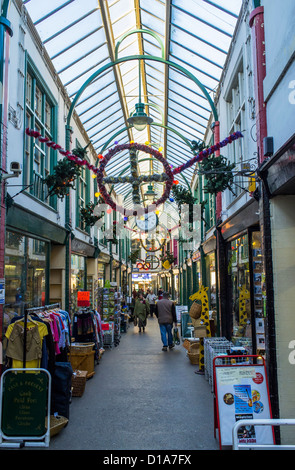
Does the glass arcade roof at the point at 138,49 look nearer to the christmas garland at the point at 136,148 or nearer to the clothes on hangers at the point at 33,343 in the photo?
the christmas garland at the point at 136,148

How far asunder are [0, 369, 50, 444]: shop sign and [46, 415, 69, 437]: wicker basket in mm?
99

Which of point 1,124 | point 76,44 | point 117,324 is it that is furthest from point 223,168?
point 117,324

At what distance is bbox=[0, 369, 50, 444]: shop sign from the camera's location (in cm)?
483

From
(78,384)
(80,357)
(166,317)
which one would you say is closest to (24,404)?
(78,384)

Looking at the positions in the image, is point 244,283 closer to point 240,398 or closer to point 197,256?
point 240,398

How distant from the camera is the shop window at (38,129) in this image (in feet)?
27.7

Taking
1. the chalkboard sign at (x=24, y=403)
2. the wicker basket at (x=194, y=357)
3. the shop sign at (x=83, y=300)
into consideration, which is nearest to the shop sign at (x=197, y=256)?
the shop sign at (x=83, y=300)

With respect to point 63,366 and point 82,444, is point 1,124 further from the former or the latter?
point 82,444

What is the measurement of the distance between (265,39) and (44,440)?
5.97 metres

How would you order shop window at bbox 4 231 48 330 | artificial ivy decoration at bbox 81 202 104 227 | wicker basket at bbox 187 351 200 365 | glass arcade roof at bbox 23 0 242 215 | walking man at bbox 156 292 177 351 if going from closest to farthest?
shop window at bbox 4 231 48 330, glass arcade roof at bbox 23 0 242 215, wicker basket at bbox 187 351 200 365, walking man at bbox 156 292 177 351, artificial ivy decoration at bbox 81 202 104 227

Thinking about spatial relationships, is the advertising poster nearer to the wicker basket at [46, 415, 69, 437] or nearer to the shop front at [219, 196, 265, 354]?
the shop front at [219, 196, 265, 354]

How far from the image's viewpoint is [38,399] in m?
4.91

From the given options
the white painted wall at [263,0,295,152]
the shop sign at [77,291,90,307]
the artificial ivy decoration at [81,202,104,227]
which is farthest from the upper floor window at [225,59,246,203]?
the artificial ivy decoration at [81,202,104,227]

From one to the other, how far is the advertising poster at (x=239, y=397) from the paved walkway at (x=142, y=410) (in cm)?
43
